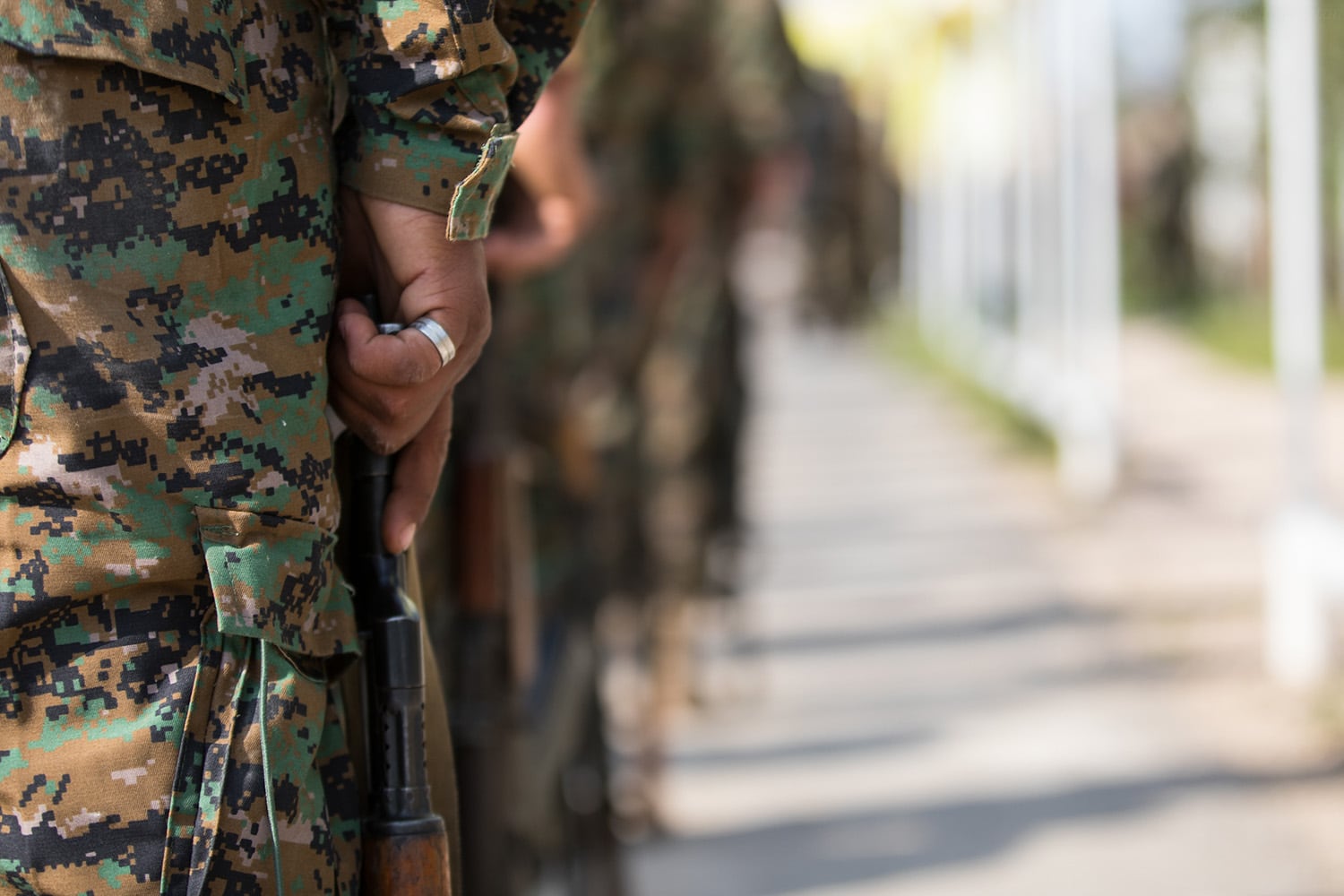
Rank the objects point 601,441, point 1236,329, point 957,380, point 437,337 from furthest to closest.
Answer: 1. point 957,380
2. point 1236,329
3. point 601,441
4. point 437,337

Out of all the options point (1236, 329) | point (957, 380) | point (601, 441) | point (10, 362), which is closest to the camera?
point (10, 362)

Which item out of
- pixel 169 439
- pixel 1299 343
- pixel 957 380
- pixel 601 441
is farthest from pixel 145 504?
pixel 957 380

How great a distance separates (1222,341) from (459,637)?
1028cm

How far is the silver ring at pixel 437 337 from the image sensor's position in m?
1.23

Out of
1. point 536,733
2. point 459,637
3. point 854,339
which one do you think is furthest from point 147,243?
point 854,339

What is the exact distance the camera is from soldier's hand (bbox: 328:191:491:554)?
1.23 m

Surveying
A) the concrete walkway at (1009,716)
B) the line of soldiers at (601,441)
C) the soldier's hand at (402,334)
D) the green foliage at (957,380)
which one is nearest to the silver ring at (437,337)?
the soldier's hand at (402,334)

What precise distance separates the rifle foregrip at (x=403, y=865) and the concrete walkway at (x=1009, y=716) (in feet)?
7.32

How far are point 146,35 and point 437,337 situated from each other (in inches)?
11.5

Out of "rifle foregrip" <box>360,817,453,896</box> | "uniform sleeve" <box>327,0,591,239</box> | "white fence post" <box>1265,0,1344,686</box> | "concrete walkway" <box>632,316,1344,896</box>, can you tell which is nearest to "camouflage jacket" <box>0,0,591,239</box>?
"uniform sleeve" <box>327,0,591,239</box>

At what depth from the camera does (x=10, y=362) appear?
44.4 inches

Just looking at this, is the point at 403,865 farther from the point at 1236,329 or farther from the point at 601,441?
the point at 1236,329

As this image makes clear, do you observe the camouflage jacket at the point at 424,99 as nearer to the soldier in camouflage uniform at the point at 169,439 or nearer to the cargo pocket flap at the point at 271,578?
the soldier in camouflage uniform at the point at 169,439

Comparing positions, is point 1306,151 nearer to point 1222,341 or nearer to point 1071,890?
point 1071,890
